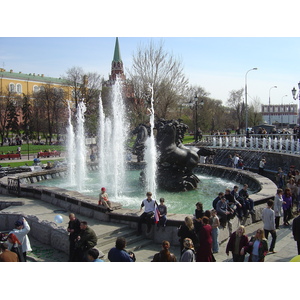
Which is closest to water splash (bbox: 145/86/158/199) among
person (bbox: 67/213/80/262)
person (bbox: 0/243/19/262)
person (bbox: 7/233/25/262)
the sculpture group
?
the sculpture group

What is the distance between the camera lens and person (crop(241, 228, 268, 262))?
6168 millimetres

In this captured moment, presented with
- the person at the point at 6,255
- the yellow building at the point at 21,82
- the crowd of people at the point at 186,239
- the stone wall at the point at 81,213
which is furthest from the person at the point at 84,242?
the yellow building at the point at 21,82

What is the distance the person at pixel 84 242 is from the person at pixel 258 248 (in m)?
2.88

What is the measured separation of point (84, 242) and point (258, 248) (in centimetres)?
330

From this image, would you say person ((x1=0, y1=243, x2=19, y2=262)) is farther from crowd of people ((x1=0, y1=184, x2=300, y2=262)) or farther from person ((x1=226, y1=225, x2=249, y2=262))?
person ((x1=226, y1=225, x2=249, y2=262))

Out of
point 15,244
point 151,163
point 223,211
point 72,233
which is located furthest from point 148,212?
point 151,163

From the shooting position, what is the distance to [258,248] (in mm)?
6195

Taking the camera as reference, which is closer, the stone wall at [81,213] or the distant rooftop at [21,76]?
the stone wall at [81,213]

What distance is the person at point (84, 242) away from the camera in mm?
6391

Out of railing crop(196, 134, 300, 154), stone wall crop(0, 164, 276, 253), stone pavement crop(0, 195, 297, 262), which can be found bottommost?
stone pavement crop(0, 195, 297, 262)

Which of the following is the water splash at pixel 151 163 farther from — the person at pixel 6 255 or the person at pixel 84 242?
the person at pixel 6 255

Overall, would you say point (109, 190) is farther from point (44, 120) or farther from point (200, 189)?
point (44, 120)

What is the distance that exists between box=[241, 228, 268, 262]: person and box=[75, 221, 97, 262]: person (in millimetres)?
2876

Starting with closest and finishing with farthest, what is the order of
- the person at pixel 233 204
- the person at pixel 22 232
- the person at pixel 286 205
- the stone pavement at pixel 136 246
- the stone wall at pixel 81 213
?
the person at pixel 22 232, the stone pavement at pixel 136 246, the stone wall at pixel 81 213, the person at pixel 233 204, the person at pixel 286 205
